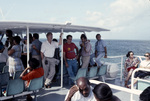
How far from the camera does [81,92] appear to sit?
7.54 ft

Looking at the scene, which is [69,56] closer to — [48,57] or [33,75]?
[48,57]

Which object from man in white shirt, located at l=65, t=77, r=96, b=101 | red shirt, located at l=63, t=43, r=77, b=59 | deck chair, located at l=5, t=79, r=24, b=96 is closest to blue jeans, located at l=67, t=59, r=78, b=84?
red shirt, located at l=63, t=43, r=77, b=59

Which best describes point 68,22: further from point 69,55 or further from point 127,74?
point 127,74

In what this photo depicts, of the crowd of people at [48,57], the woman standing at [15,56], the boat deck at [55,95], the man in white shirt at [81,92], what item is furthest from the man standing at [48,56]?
the man in white shirt at [81,92]

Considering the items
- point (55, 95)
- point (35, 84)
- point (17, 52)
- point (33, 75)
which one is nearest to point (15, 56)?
point (17, 52)

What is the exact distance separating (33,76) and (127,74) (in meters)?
3.72

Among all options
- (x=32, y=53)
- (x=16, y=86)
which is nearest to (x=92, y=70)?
(x=32, y=53)

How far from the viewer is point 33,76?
12.7ft

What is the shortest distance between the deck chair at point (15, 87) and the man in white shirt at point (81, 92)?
160 centimetres

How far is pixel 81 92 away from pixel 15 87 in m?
1.85

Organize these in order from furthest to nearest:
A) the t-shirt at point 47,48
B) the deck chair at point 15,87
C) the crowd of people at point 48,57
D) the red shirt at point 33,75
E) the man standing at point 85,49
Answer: the man standing at point 85,49 < the t-shirt at point 47,48 < the crowd of people at point 48,57 < the red shirt at point 33,75 < the deck chair at point 15,87

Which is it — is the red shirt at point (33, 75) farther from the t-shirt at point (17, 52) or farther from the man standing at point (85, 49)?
the man standing at point (85, 49)

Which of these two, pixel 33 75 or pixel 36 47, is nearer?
pixel 33 75

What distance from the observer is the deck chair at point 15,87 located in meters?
3.42
